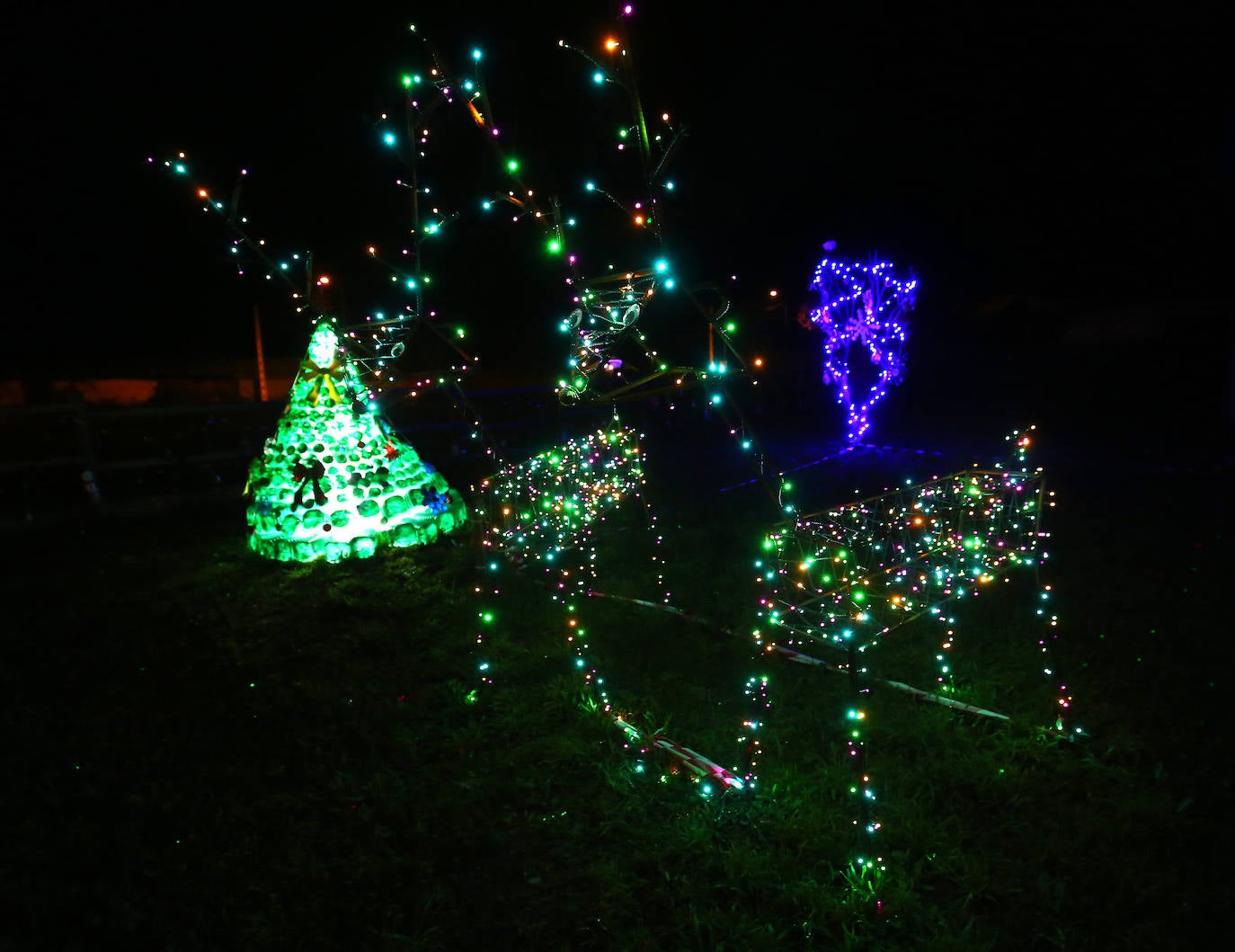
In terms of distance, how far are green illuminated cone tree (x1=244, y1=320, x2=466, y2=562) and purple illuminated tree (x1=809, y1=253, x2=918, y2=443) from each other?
26.2 feet

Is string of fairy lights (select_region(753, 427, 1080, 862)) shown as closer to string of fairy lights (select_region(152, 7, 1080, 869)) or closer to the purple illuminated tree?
string of fairy lights (select_region(152, 7, 1080, 869))

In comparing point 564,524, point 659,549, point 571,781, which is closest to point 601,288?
point 564,524

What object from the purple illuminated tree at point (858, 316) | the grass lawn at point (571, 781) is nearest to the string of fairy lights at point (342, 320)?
the grass lawn at point (571, 781)

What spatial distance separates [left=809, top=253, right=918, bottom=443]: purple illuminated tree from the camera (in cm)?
1219

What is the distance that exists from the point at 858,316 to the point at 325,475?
902 centimetres

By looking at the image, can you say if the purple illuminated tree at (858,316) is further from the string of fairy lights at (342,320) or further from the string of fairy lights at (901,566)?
the string of fairy lights at (342,320)

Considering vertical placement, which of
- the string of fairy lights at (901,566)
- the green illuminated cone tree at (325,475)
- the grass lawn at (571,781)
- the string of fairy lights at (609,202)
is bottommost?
the grass lawn at (571,781)

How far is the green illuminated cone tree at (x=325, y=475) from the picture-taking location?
21.7 feet

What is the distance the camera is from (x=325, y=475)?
261 inches

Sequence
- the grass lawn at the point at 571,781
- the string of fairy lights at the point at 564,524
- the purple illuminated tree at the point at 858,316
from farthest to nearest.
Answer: the purple illuminated tree at the point at 858,316 < the string of fairy lights at the point at 564,524 < the grass lawn at the point at 571,781

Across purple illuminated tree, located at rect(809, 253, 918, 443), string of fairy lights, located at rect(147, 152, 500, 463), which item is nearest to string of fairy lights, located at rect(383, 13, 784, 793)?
string of fairy lights, located at rect(147, 152, 500, 463)

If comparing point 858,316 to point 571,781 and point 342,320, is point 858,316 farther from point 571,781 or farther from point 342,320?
point 571,781

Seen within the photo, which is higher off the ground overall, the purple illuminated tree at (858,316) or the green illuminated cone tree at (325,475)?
the purple illuminated tree at (858,316)

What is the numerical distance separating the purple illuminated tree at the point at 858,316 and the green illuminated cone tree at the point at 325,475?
800 centimetres
